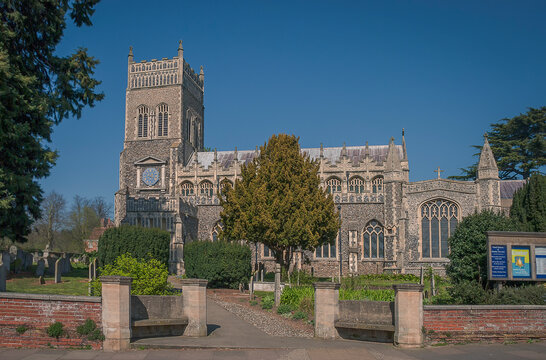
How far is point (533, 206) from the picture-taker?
23.9 m

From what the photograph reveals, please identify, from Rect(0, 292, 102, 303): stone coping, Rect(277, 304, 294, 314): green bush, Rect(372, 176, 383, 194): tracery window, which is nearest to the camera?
Rect(0, 292, 102, 303): stone coping

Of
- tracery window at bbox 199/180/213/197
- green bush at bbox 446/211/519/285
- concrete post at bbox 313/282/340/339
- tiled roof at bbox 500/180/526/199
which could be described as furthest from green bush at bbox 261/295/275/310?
tiled roof at bbox 500/180/526/199

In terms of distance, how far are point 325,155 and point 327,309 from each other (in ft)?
113

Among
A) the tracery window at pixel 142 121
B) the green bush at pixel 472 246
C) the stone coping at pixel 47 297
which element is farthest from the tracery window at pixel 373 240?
the stone coping at pixel 47 297

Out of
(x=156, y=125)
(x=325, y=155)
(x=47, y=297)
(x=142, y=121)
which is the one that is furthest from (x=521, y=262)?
(x=142, y=121)

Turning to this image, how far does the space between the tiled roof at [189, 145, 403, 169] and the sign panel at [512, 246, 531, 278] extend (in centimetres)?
2920

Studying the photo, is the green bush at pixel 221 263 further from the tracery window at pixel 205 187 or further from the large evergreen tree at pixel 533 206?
the tracery window at pixel 205 187

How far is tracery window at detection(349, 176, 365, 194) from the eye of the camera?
141 feet

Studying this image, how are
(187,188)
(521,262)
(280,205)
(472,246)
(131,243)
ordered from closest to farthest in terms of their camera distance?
1. (521,262)
2. (472,246)
3. (131,243)
4. (280,205)
5. (187,188)

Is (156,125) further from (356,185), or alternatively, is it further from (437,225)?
(437,225)

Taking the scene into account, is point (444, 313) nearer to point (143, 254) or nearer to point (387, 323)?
point (387, 323)

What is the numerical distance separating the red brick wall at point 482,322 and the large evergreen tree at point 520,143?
38033mm

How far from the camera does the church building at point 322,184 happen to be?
3612 cm

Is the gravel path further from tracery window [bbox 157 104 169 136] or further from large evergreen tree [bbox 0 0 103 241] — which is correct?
tracery window [bbox 157 104 169 136]
